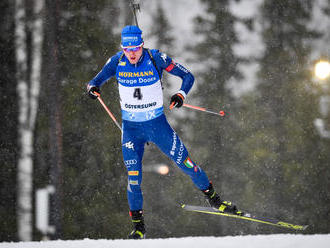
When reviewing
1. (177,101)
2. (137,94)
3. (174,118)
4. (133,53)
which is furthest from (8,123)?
(177,101)

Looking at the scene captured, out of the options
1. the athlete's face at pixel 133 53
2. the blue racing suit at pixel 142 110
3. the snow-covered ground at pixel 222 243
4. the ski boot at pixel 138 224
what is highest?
the athlete's face at pixel 133 53

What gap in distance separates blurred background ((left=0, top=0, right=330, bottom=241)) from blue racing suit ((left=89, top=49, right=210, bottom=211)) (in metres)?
1.87

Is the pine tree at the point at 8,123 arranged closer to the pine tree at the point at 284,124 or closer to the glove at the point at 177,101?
the glove at the point at 177,101

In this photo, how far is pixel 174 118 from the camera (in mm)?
5262

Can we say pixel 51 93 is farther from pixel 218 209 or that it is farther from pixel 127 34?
pixel 218 209

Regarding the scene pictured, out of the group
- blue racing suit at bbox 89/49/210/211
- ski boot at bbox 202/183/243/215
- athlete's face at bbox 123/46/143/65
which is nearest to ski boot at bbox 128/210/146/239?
blue racing suit at bbox 89/49/210/211

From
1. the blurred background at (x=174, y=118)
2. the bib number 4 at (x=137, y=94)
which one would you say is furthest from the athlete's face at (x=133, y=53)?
the blurred background at (x=174, y=118)

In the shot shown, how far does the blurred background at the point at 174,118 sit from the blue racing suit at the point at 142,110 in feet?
6.13

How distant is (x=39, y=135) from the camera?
5.33m

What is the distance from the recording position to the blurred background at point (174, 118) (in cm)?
510

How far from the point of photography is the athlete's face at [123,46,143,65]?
3.01 metres

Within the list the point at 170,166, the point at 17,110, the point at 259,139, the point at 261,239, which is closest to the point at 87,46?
the point at 17,110

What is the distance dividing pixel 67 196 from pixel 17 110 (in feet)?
5.09

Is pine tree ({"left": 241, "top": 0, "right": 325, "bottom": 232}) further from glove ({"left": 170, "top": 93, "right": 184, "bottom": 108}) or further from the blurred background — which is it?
glove ({"left": 170, "top": 93, "right": 184, "bottom": 108})
